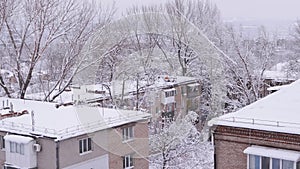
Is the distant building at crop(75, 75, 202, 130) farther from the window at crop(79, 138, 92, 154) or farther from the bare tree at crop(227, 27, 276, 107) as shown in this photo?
the bare tree at crop(227, 27, 276, 107)

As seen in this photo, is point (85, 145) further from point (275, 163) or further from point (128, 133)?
point (275, 163)

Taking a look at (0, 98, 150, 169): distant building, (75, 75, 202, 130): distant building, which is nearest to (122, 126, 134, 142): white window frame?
(0, 98, 150, 169): distant building

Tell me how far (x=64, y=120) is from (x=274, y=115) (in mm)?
1689

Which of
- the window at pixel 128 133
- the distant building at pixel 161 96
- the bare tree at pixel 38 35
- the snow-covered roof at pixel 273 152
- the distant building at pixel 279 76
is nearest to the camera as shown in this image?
the distant building at pixel 161 96

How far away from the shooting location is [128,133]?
308 centimetres

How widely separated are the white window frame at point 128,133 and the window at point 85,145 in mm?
422

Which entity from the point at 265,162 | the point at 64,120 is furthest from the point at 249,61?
the point at 265,162

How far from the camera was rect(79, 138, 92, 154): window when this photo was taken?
3.51 m

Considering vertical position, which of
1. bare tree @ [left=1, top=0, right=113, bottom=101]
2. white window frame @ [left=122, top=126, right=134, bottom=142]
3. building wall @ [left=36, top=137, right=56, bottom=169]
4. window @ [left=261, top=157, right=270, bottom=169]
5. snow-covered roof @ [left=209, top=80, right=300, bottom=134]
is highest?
bare tree @ [left=1, top=0, right=113, bottom=101]

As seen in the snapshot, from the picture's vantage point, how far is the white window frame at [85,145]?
3.51 m

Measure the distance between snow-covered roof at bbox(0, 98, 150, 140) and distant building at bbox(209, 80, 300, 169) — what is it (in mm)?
588

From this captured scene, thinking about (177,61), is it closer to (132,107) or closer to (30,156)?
(132,107)

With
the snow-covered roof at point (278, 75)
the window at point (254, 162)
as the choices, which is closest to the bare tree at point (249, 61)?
the snow-covered roof at point (278, 75)

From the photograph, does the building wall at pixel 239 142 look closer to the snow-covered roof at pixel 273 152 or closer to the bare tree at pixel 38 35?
the snow-covered roof at pixel 273 152
